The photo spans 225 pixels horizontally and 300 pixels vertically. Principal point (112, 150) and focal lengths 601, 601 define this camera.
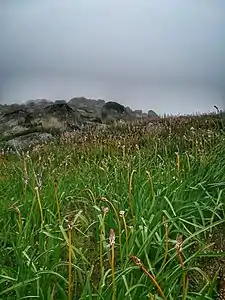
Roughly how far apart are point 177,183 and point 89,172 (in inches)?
57.9

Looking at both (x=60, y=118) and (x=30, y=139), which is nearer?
(x=30, y=139)

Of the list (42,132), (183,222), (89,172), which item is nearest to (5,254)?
(183,222)

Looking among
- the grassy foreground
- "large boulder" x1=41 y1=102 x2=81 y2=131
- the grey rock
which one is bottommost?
the grey rock

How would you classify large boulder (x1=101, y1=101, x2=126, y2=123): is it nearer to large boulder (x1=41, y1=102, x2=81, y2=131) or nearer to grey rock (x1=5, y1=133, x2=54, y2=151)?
large boulder (x1=41, y1=102, x2=81, y2=131)

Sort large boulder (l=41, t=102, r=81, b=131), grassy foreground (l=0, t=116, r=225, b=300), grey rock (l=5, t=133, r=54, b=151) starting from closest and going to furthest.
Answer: grassy foreground (l=0, t=116, r=225, b=300)
grey rock (l=5, t=133, r=54, b=151)
large boulder (l=41, t=102, r=81, b=131)

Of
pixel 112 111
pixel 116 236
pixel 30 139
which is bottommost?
pixel 30 139

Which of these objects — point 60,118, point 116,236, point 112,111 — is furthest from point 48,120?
point 116,236

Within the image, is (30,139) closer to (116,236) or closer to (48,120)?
(48,120)

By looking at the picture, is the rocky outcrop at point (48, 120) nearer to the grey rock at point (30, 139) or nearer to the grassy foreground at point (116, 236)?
the grey rock at point (30, 139)

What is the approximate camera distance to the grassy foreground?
283 centimetres

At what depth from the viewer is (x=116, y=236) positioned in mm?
3672

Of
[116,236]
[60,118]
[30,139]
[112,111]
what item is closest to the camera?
[116,236]

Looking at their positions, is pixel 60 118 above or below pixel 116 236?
below

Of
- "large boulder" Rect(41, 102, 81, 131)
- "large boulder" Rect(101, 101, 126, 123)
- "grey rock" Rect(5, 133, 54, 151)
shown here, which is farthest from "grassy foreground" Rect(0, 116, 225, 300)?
"large boulder" Rect(101, 101, 126, 123)
